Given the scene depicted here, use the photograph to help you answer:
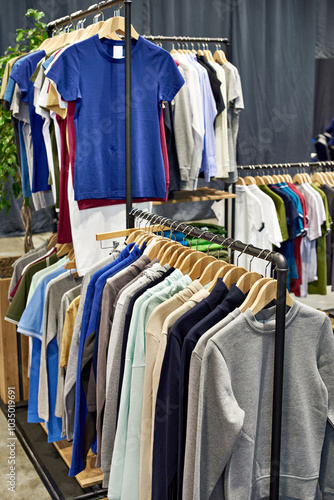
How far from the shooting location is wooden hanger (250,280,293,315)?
1513mm

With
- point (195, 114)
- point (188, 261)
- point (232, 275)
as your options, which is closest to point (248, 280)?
point (232, 275)

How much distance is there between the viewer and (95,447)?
6.64 feet

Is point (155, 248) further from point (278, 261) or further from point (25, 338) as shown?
point (25, 338)

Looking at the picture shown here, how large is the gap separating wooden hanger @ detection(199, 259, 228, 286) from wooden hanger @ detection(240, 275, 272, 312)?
19cm

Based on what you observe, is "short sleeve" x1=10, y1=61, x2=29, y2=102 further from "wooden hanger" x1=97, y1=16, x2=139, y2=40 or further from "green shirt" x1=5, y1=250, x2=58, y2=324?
"green shirt" x1=5, y1=250, x2=58, y2=324

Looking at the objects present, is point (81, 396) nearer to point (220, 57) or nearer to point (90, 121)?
point (90, 121)

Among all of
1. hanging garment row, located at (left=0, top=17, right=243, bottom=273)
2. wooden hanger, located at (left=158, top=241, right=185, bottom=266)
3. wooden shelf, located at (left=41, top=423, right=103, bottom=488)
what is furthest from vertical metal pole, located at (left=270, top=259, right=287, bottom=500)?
hanging garment row, located at (left=0, top=17, right=243, bottom=273)

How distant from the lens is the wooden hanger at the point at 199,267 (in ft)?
5.92

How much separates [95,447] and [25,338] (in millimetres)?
1081

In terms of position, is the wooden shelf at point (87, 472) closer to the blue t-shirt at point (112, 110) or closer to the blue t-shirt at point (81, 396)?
the blue t-shirt at point (81, 396)

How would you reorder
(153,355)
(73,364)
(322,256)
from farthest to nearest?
(322,256) → (73,364) → (153,355)

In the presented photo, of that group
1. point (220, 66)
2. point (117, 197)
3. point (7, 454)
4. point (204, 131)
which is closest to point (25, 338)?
point (7, 454)

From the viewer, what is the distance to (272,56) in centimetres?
751

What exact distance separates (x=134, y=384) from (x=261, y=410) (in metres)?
0.38
